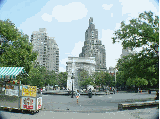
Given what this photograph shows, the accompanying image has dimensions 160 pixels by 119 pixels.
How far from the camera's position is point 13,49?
27141mm

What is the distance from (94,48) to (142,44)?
152748 millimetres

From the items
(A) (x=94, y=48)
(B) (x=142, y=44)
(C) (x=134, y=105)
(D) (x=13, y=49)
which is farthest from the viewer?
(A) (x=94, y=48)

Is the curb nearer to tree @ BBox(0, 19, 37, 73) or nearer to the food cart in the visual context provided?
the food cart

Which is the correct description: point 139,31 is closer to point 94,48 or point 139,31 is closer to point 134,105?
point 134,105

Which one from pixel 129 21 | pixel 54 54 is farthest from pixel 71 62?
pixel 129 21

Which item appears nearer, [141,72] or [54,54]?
[141,72]

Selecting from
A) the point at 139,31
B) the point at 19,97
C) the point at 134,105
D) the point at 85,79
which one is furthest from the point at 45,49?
the point at 134,105

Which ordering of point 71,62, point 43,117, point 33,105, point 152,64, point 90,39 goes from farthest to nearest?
point 90,39, point 71,62, point 152,64, point 33,105, point 43,117

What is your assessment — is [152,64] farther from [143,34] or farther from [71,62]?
[71,62]

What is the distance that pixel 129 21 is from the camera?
2052cm

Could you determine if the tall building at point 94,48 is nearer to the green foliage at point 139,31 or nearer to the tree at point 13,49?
the tree at point 13,49

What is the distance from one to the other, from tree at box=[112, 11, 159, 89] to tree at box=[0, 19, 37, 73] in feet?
50.1

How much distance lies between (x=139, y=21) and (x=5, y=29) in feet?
62.0

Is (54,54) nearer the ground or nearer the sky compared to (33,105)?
nearer the sky
